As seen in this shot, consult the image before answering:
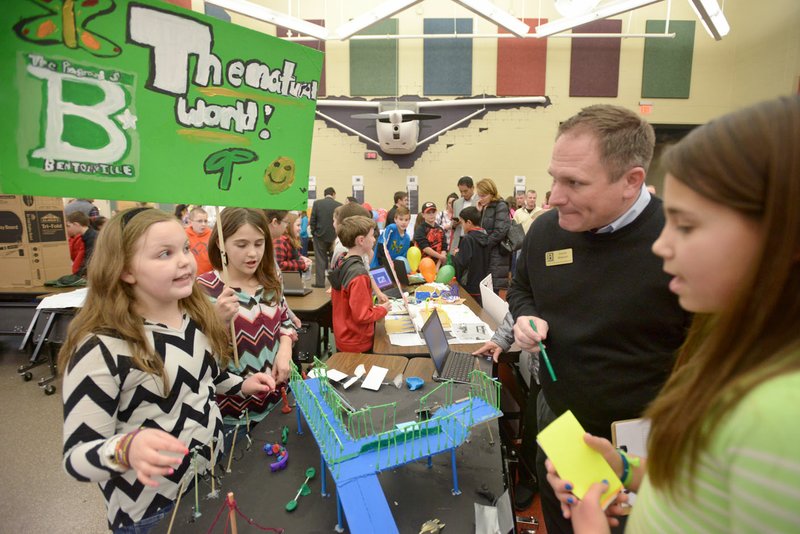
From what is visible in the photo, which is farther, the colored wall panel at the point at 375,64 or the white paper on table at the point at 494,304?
the colored wall panel at the point at 375,64

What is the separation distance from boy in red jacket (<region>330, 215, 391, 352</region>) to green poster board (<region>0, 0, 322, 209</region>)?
962 millimetres

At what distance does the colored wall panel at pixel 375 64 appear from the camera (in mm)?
8805

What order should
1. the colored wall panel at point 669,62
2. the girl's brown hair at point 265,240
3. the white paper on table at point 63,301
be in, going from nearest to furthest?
1. the girl's brown hair at point 265,240
2. the white paper on table at point 63,301
3. the colored wall panel at point 669,62

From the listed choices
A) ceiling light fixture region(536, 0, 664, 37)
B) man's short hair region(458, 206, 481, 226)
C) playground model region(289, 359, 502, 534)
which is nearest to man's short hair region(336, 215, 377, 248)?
playground model region(289, 359, 502, 534)

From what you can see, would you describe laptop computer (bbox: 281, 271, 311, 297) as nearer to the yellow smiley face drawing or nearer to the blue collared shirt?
the yellow smiley face drawing

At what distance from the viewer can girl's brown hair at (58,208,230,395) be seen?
3.56 ft

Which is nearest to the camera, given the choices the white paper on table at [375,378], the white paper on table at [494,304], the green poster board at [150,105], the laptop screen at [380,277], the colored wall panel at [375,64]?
the green poster board at [150,105]

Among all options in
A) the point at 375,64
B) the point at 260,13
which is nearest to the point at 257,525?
the point at 260,13

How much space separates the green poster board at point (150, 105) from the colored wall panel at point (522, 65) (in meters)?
8.41

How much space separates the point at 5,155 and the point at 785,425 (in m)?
1.56

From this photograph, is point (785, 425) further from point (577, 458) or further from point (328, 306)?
point (328, 306)

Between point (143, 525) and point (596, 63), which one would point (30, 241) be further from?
point (596, 63)

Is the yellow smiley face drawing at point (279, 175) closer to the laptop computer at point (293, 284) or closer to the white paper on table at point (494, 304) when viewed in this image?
the white paper on table at point (494, 304)

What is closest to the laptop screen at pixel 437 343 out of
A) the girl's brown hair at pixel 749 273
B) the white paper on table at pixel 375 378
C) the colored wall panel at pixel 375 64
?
the white paper on table at pixel 375 378
